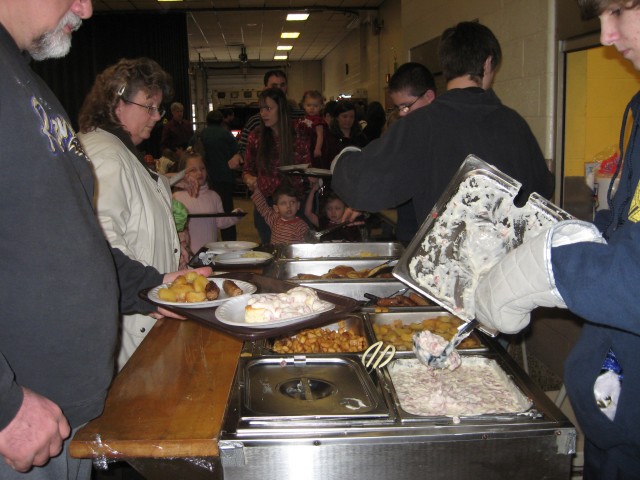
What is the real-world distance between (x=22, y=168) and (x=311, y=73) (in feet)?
62.1

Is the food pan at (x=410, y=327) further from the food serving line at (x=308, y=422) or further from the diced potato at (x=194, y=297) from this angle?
the diced potato at (x=194, y=297)

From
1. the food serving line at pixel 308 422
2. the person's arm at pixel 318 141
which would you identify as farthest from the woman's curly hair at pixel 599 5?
the person's arm at pixel 318 141

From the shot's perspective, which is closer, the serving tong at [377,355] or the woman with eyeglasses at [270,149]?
the serving tong at [377,355]

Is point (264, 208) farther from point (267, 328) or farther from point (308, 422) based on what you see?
point (308, 422)

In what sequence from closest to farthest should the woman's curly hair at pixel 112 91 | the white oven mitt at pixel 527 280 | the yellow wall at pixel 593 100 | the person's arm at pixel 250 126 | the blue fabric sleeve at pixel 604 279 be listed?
the blue fabric sleeve at pixel 604 279 < the white oven mitt at pixel 527 280 < the woman's curly hair at pixel 112 91 < the yellow wall at pixel 593 100 < the person's arm at pixel 250 126

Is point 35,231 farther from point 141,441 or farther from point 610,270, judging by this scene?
point 610,270

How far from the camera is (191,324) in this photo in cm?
207

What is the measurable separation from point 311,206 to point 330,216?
40cm

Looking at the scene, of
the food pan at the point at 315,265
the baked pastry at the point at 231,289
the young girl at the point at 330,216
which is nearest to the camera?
the baked pastry at the point at 231,289

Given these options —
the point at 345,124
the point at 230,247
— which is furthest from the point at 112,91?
the point at 345,124

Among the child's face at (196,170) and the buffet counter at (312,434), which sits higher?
the child's face at (196,170)

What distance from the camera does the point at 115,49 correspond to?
406 inches

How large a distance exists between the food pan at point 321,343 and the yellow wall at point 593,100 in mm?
1871

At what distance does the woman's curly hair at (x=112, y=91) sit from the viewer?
7.68 ft
